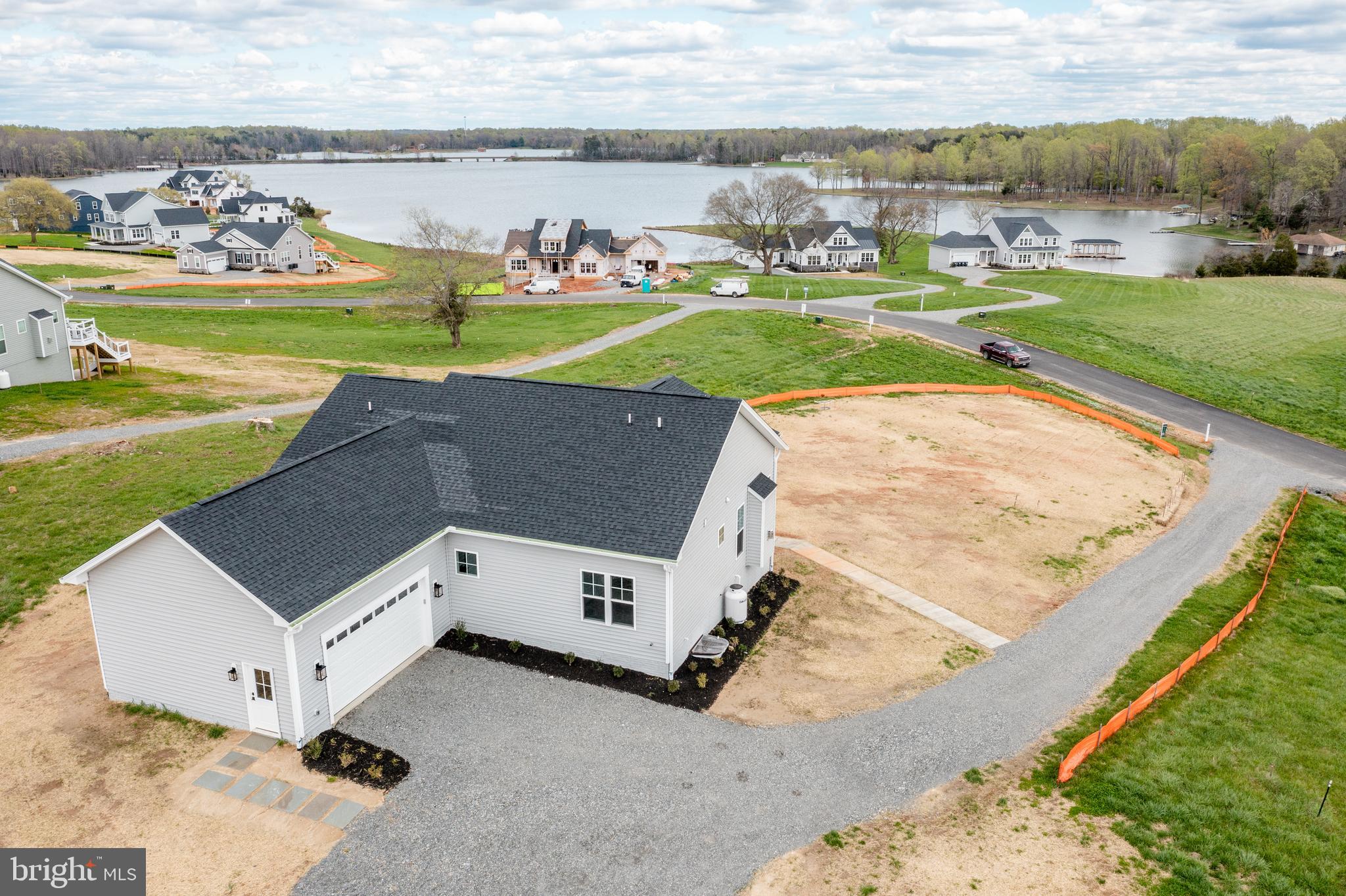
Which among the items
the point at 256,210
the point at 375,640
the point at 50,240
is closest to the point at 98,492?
→ the point at 375,640

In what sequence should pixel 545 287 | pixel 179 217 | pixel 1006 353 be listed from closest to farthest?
pixel 1006 353 → pixel 545 287 → pixel 179 217

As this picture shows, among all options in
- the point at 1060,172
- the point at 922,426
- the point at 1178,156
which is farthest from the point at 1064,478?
the point at 1178,156

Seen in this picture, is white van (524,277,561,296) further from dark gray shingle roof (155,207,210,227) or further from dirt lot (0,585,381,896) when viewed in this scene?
dirt lot (0,585,381,896)

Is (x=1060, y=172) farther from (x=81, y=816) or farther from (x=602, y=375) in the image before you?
(x=81, y=816)

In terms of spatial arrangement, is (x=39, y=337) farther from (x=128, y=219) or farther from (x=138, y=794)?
(x=128, y=219)

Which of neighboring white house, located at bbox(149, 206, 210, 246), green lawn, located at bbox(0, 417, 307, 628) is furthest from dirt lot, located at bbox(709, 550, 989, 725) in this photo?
neighboring white house, located at bbox(149, 206, 210, 246)

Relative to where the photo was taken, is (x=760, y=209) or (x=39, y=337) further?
(x=760, y=209)

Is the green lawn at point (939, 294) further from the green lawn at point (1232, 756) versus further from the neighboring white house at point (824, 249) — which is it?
the green lawn at point (1232, 756)
